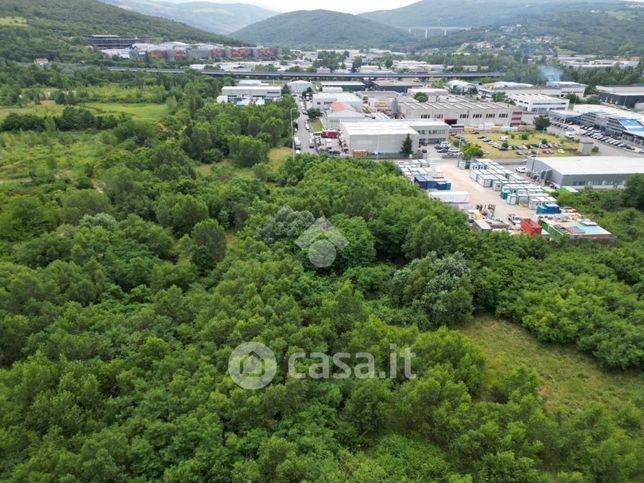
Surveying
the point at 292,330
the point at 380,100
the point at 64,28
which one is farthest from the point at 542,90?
the point at 64,28

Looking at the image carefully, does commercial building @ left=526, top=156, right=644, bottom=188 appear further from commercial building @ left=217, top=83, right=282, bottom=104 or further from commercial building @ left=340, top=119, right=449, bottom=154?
commercial building @ left=217, top=83, right=282, bottom=104

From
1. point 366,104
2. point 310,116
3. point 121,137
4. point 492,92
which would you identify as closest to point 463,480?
point 121,137

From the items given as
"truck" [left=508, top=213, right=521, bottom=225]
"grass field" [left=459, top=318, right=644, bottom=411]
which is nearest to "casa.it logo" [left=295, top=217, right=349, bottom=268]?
"grass field" [left=459, top=318, right=644, bottom=411]

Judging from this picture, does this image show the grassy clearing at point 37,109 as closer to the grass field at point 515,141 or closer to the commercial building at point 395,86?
the grass field at point 515,141

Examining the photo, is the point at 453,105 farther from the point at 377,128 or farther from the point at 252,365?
the point at 252,365

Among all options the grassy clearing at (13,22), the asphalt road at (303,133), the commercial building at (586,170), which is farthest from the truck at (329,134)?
the grassy clearing at (13,22)
